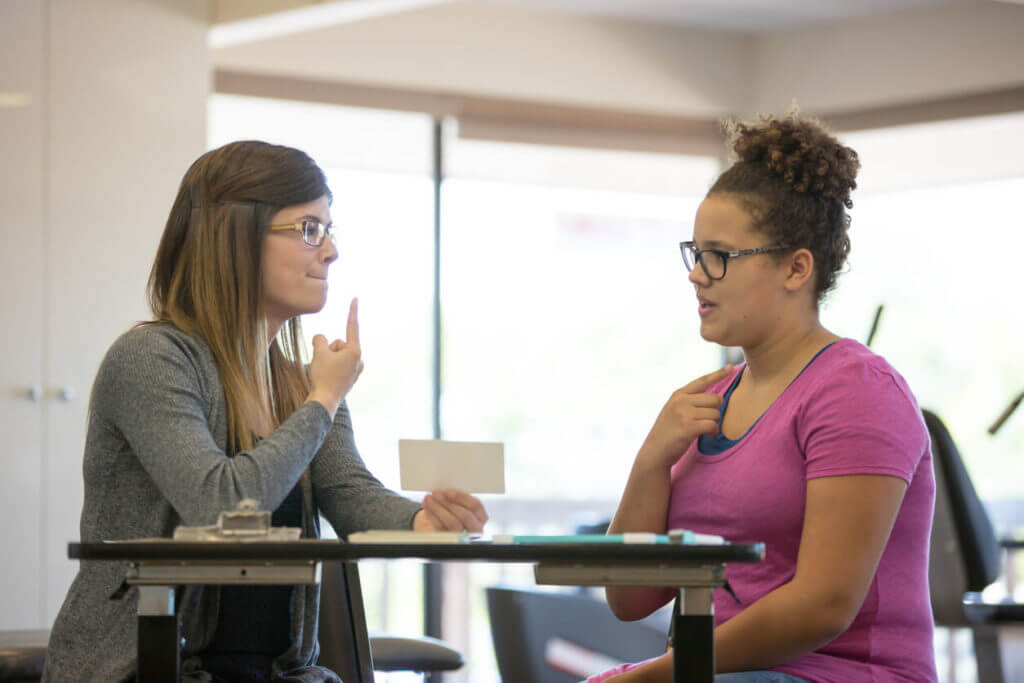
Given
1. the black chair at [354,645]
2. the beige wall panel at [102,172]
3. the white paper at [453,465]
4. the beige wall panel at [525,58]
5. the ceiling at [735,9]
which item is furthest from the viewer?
the ceiling at [735,9]

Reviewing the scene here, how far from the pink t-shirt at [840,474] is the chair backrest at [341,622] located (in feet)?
1.74

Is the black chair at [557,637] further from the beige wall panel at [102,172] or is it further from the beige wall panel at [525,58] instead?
the beige wall panel at [525,58]

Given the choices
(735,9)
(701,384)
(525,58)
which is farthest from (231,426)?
(735,9)

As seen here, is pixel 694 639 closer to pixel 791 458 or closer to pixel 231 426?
pixel 791 458

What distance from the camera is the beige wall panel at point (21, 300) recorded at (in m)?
3.18

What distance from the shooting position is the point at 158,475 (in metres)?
1.39

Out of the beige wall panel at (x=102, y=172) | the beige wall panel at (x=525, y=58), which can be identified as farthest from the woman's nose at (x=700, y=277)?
the beige wall panel at (x=525, y=58)

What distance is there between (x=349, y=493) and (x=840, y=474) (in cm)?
71

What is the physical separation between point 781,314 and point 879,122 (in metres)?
3.13

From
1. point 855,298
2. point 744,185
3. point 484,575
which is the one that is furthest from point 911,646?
point 855,298

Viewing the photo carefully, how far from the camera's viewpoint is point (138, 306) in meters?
3.43

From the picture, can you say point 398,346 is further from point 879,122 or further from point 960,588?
point 960,588

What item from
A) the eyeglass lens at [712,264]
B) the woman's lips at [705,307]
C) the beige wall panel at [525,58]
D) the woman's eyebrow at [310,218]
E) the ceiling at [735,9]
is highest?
the ceiling at [735,9]

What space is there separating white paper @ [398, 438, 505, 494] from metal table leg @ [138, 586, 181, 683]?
0.30 meters
